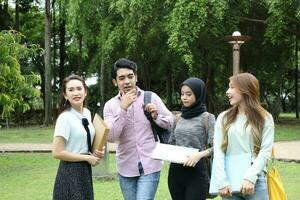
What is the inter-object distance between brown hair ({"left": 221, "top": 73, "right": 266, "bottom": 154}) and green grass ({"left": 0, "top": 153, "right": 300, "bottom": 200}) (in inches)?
194

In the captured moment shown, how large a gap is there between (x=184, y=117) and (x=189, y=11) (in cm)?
1804

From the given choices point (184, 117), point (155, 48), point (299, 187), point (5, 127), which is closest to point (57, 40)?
point (5, 127)

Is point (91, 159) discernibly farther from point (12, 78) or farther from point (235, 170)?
point (12, 78)

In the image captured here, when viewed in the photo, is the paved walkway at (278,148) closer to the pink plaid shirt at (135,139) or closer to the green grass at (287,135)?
the green grass at (287,135)

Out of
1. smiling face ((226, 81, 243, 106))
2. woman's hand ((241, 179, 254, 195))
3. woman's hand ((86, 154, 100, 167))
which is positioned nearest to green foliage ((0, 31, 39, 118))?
woman's hand ((86, 154, 100, 167))

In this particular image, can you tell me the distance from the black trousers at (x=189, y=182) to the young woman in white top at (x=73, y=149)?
2.28 ft

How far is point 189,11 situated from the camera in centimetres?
2292

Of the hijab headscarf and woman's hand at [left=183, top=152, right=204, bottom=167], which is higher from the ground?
the hijab headscarf

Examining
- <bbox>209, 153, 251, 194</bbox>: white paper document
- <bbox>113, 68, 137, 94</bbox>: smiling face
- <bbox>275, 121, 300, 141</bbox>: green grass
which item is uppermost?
<bbox>113, 68, 137, 94</bbox>: smiling face

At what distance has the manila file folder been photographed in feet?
15.8

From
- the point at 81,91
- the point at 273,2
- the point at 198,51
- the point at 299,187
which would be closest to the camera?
the point at 81,91

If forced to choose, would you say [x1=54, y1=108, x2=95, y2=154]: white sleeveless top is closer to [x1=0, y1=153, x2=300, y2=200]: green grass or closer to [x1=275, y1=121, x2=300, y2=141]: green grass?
[x1=0, y1=153, x2=300, y2=200]: green grass

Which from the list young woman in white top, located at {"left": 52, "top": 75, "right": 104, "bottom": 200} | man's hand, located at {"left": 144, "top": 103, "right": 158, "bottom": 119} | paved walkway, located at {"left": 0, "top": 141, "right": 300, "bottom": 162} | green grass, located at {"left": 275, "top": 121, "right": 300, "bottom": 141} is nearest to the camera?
young woman in white top, located at {"left": 52, "top": 75, "right": 104, "bottom": 200}

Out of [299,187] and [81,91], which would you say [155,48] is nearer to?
[299,187]
